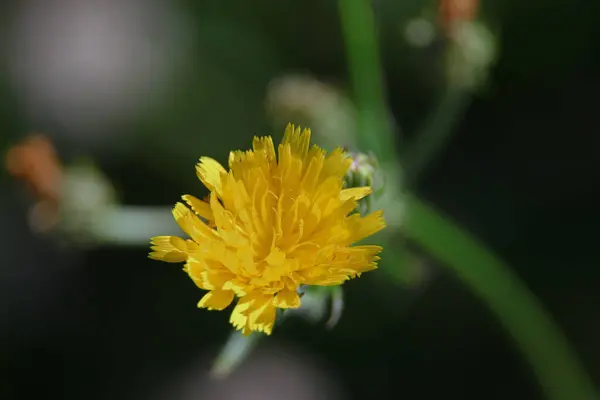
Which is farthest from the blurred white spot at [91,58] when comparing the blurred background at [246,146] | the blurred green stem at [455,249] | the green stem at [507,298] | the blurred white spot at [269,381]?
the green stem at [507,298]

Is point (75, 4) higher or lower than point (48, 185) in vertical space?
higher

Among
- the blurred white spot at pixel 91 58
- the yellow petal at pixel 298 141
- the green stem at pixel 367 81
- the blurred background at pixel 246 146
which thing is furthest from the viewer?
the blurred white spot at pixel 91 58

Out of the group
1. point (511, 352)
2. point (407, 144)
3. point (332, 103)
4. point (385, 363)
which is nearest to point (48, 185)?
point (332, 103)

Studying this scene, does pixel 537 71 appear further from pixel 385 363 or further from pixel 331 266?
pixel 331 266

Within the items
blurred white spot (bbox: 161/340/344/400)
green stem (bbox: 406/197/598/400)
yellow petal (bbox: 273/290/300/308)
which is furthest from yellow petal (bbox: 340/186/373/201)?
blurred white spot (bbox: 161/340/344/400)

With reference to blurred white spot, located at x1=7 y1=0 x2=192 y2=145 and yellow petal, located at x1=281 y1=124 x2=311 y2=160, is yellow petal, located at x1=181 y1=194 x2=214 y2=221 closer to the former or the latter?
yellow petal, located at x1=281 y1=124 x2=311 y2=160

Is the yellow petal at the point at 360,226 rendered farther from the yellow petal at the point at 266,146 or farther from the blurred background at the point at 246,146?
the blurred background at the point at 246,146

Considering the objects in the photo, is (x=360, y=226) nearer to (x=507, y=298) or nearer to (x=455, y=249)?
(x=455, y=249)
